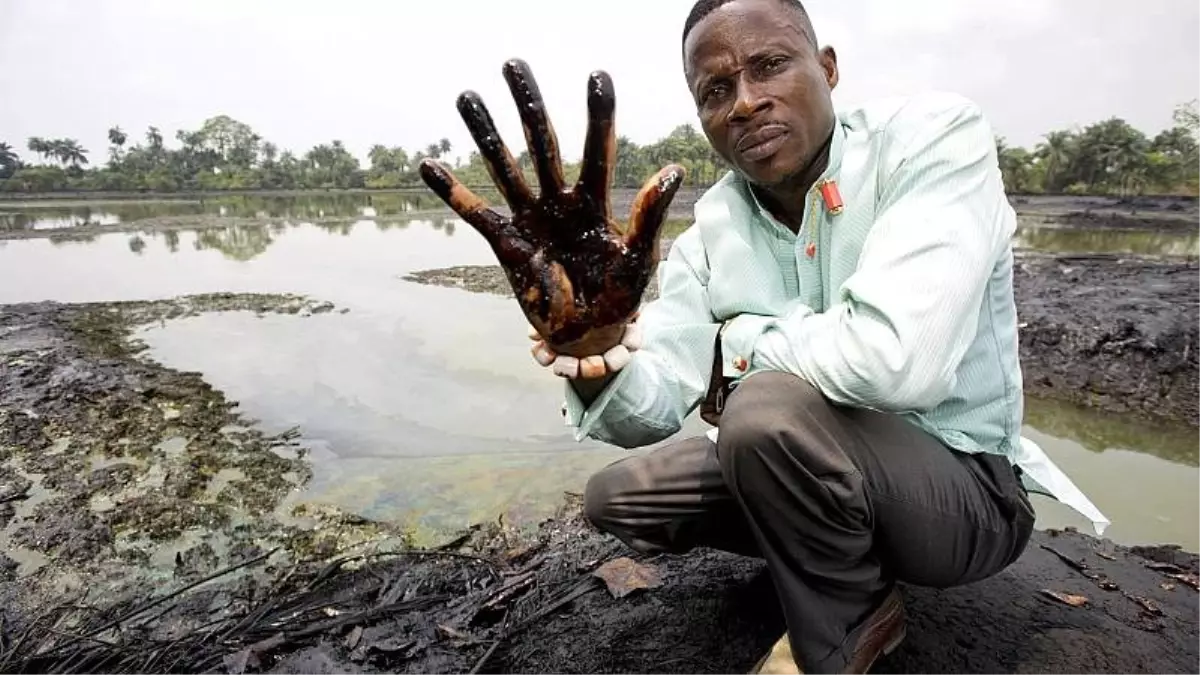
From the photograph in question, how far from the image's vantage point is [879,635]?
162 centimetres

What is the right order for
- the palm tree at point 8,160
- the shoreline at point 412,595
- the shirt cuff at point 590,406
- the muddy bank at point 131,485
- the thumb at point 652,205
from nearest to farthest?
the thumb at point 652,205
the shirt cuff at point 590,406
the shoreline at point 412,595
the muddy bank at point 131,485
the palm tree at point 8,160

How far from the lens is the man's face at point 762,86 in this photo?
5.21 feet

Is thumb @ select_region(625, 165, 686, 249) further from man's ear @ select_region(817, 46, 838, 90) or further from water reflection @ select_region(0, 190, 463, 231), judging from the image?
water reflection @ select_region(0, 190, 463, 231)

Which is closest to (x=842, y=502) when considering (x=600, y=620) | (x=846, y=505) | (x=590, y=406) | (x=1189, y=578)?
(x=846, y=505)

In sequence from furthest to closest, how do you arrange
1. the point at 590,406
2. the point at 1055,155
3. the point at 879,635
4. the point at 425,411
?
the point at 1055,155, the point at 425,411, the point at 879,635, the point at 590,406

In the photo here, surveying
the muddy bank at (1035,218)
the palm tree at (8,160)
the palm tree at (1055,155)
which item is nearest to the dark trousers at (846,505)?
the muddy bank at (1035,218)

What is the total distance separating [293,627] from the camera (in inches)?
89.1

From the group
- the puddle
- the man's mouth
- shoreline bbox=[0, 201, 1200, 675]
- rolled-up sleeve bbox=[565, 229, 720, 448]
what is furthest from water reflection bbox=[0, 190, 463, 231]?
the man's mouth

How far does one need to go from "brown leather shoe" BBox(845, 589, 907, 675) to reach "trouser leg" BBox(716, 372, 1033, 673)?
0.10 feet

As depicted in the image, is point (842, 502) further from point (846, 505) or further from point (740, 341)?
point (740, 341)

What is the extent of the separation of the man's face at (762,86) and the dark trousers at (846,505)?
569 mm

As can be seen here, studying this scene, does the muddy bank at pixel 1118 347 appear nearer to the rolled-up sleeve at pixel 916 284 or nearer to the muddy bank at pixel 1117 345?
the muddy bank at pixel 1117 345

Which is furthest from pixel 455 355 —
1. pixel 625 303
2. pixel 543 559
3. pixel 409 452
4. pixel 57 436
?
pixel 625 303

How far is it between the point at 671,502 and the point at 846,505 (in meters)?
0.55
